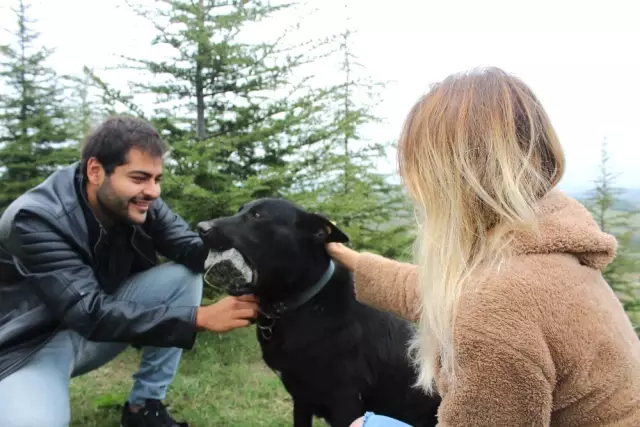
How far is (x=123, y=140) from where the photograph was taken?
8.80ft

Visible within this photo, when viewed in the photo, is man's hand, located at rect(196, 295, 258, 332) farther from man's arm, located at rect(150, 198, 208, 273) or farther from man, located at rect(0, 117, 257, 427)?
man's arm, located at rect(150, 198, 208, 273)

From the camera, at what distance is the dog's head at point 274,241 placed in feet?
7.69

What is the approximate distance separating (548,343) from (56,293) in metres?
1.97

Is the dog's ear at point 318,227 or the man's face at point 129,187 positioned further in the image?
the man's face at point 129,187

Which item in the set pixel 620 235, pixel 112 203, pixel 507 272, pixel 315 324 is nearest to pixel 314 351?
pixel 315 324

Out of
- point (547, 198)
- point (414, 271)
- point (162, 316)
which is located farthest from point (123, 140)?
point (547, 198)

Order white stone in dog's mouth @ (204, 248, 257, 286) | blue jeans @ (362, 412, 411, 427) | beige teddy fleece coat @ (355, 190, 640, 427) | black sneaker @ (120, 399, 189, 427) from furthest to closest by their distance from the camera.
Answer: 1. black sneaker @ (120, 399, 189, 427)
2. white stone in dog's mouth @ (204, 248, 257, 286)
3. blue jeans @ (362, 412, 411, 427)
4. beige teddy fleece coat @ (355, 190, 640, 427)

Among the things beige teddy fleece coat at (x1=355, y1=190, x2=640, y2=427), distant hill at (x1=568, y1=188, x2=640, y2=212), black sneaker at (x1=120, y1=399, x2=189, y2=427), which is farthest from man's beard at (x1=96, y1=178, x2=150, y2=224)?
distant hill at (x1=568, y1=188, x2=640, y2=212)

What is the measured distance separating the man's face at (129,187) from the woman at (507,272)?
5.19 feet

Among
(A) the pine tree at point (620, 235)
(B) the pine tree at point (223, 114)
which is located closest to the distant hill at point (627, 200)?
(A) the pine tree at point (620, 235)

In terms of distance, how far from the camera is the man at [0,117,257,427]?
7.59 feet

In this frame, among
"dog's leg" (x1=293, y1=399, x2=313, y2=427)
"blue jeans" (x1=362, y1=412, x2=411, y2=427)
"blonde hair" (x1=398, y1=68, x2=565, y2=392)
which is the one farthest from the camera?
"dog's leg" (x1=293, y1=399, x2=313, y2=427)

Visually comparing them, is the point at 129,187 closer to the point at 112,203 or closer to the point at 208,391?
the point at 112,203

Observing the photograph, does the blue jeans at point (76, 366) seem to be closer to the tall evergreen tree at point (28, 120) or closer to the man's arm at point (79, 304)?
the man's arm at point (79, 304)
